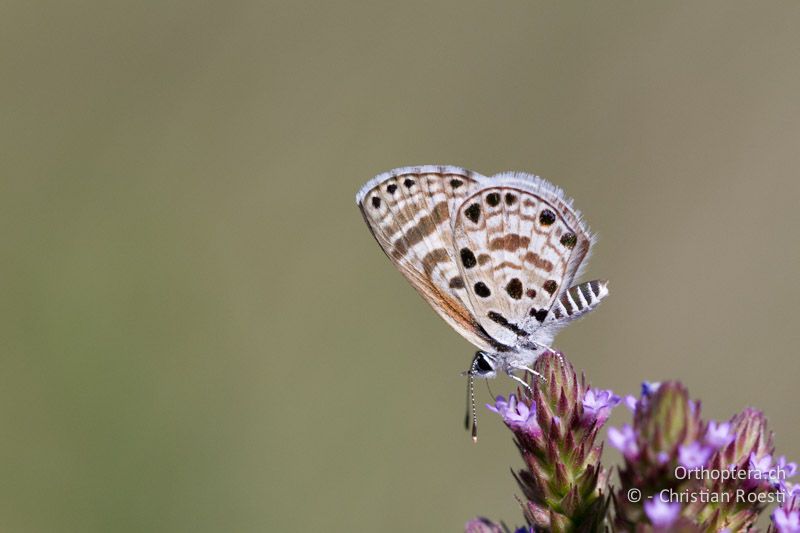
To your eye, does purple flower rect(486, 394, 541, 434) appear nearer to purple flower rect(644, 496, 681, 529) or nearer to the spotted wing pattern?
purple flower rect(644, 496, 681, 529)

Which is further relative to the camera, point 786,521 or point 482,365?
point 482,365

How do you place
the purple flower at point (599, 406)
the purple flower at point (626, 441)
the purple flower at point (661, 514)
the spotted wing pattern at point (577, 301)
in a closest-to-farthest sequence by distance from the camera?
the purple flower at point (661, 514) < the purple flower at point (626, 441) < the purple flower at point (599, 406) < the spotted wing pattern at point (577, 301)

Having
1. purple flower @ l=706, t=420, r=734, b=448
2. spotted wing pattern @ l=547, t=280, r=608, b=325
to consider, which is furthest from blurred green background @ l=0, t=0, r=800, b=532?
purple flower @ l=706, t=420, r=734, b=448

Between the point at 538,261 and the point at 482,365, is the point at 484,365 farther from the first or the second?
the point at 538,261

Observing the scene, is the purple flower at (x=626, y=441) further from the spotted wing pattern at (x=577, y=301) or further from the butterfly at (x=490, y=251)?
the spotted wing pattern at (x=577, y=301)

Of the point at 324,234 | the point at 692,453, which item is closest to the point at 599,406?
the point at 692,453

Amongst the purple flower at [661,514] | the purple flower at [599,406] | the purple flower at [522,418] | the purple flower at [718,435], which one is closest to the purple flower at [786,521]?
the purple flower at [718,435]

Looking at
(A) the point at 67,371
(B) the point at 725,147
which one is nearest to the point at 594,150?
(B) the point at 725,147

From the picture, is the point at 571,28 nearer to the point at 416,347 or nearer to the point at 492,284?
the point at 416,347

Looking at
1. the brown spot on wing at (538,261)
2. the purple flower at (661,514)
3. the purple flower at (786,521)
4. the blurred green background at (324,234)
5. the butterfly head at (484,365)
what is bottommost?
the purple flower at (661,514)
